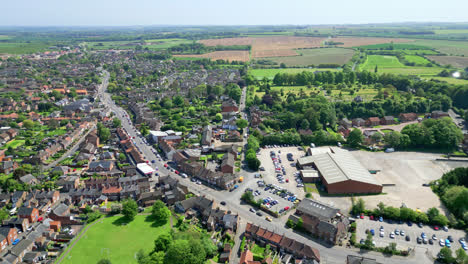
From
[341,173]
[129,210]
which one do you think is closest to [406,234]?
[341,173]

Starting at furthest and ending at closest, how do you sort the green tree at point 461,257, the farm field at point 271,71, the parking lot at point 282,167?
the farm field at point 271,71 < the parking lot at point 282,167 < the green tree at point 461,257

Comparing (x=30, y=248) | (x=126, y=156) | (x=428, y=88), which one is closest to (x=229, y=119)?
(x=126, y=156)

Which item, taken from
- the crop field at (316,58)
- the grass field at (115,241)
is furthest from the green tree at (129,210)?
the crop field at (316,58)

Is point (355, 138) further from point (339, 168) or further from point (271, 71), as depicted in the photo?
point (271, 71)

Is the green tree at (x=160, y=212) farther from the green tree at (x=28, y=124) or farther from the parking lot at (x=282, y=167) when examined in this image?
the green tree at (x=28, y=124)

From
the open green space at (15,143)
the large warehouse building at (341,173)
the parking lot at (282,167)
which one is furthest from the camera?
the open green space at (15,143)

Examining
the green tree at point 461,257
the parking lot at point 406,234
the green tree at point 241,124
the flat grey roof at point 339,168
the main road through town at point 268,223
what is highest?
the green tree at point 241,124

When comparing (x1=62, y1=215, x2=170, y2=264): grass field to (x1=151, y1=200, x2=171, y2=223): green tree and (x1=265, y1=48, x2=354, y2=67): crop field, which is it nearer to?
(x1=151, y1=200, x2=171, y2=223): green tree
